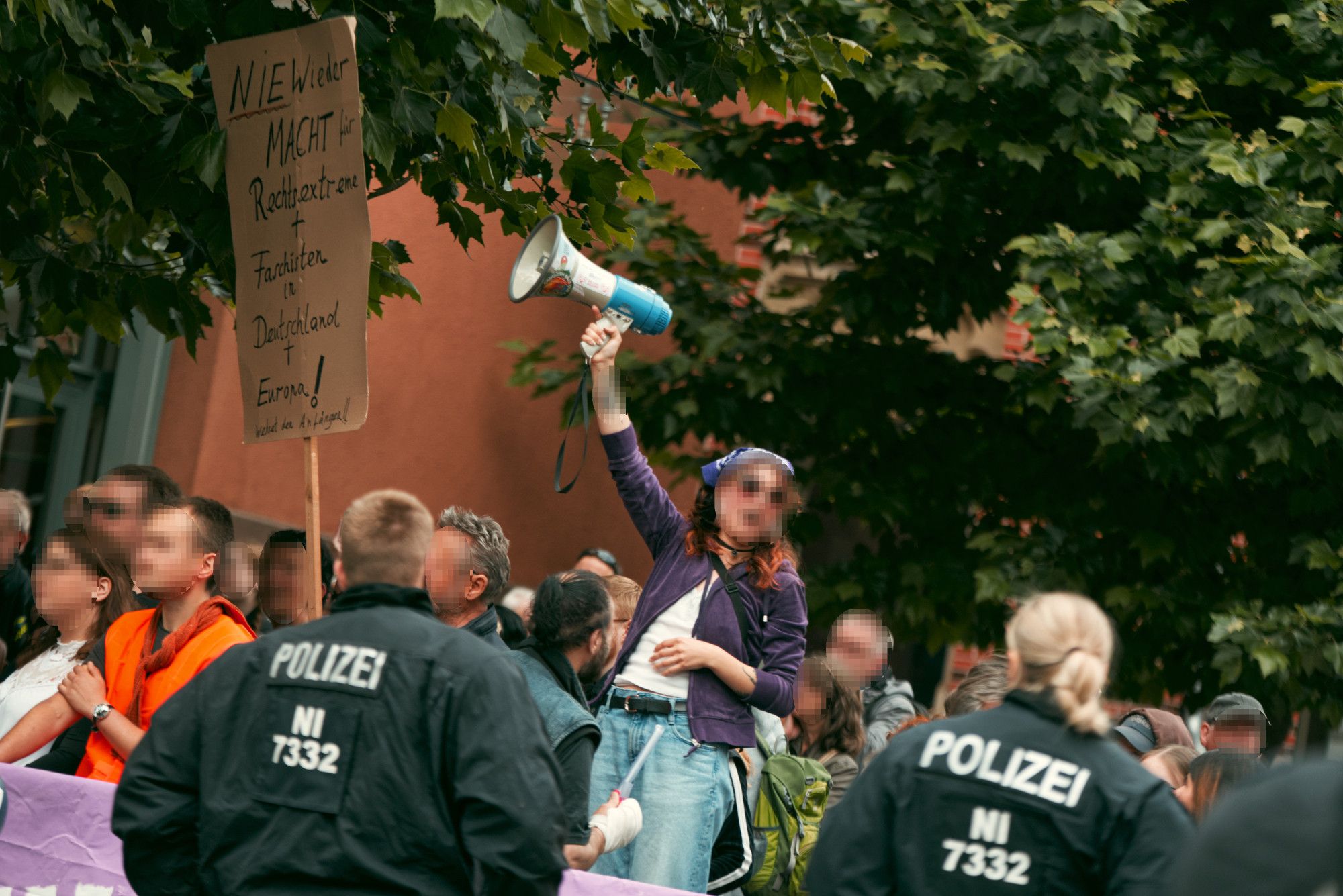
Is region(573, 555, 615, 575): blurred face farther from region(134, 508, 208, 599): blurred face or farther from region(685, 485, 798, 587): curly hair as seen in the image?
region(134, 508, 208, 599): blurred face

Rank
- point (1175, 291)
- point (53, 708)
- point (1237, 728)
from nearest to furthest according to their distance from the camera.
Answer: point (53, 708), point (1237, 728), point (1175, 291)

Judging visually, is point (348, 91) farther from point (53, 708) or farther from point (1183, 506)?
point (1183, 506)

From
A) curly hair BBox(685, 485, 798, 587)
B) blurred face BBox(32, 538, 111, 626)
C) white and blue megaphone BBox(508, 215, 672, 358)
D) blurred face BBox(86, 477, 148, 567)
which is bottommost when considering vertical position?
blurred face BBox(32, 538, 111, 626)

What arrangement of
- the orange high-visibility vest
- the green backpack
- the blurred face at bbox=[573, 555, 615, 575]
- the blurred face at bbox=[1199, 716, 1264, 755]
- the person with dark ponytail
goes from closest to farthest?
the orange high-visibility vest < the person with dark ponytail < the green backpack < the blurred face at bbox=[1199, 716, 1264, 755] < the blurred face at bbox=[573, 555, 615, 575]

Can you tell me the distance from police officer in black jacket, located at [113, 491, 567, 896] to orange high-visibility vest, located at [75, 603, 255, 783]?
76 centimetres

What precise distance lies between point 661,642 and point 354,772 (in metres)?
1.62

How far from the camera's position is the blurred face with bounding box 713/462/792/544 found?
4.48 m

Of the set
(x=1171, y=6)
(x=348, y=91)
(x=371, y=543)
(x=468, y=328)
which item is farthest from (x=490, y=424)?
(x=371, y=543)

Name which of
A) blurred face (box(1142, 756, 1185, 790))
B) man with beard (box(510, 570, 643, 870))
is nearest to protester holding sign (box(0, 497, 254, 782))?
man with beard (box(510, 570, 643, 870))

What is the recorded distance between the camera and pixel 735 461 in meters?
4.53

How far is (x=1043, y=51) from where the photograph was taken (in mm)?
7664

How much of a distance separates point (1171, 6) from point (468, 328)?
5.26 meters

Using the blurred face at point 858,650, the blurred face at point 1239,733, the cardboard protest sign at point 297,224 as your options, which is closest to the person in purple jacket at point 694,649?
the cardboard protest sign at point 297,224

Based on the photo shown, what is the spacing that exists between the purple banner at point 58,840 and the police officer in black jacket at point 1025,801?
1.45 meters
